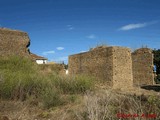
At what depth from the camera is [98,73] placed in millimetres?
18703

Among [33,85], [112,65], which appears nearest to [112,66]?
[112,65]

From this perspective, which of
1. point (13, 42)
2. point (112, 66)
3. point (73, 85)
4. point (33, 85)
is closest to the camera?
point (33, 85)

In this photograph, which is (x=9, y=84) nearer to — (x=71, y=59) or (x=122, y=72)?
(x=122, y=72)

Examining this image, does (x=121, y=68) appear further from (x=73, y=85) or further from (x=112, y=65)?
(x=73, y=85)

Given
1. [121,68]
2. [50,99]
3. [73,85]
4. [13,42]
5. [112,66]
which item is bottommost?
[50,99]

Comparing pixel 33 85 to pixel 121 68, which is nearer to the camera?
pixel 33 85

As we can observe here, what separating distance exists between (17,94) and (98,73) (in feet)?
31.5

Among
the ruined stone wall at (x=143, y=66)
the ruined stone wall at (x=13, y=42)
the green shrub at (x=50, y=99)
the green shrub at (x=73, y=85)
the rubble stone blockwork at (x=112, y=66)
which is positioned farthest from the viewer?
the ruined stone wall at (x=143, y=66)

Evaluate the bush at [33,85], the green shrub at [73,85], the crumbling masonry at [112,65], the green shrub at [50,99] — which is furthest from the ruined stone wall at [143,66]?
the green shrub at [50,99]

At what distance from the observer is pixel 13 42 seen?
53.2 ft

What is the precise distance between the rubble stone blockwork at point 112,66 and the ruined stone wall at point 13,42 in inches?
219

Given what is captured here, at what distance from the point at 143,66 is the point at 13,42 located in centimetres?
1252

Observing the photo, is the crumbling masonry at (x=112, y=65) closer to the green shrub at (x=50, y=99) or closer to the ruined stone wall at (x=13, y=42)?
the ruined stone wall at (x=13, y=42)

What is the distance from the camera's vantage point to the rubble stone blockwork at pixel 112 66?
681 inches
